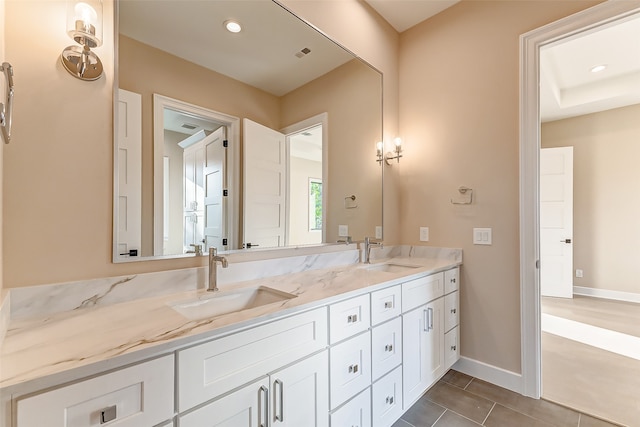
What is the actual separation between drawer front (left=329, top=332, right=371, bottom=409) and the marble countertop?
24cm

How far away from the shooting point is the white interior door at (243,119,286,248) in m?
1.61

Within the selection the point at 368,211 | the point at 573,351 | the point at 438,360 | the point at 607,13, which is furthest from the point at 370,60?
the point at 573,351

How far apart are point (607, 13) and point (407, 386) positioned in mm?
2474

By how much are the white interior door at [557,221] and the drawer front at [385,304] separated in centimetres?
362

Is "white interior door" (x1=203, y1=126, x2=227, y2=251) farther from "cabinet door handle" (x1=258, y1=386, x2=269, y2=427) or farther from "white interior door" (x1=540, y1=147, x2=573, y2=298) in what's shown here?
"white interior door" (x1=540, y1=147, x2=573, y2=298)

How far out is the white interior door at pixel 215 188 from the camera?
4.69 feet

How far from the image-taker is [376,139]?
244cm

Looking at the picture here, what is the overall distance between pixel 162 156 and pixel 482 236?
2155 mm

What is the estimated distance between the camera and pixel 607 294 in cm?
400

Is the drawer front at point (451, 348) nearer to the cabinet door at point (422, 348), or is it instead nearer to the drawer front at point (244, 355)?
the cabinet door at point (422, 348)

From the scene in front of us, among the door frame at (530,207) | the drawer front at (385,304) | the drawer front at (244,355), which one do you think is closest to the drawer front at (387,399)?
the drawer front at (385,304)

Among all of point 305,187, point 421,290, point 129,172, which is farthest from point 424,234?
point 129,172

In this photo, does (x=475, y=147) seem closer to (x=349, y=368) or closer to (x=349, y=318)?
(x=349, y=318)

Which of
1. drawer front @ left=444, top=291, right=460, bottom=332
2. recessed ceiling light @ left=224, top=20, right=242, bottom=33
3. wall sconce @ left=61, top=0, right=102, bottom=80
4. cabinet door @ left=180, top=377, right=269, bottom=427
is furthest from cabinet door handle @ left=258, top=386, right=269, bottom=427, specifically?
recessed ceiling light @ left=224, top=20, right=242, bottom=33
